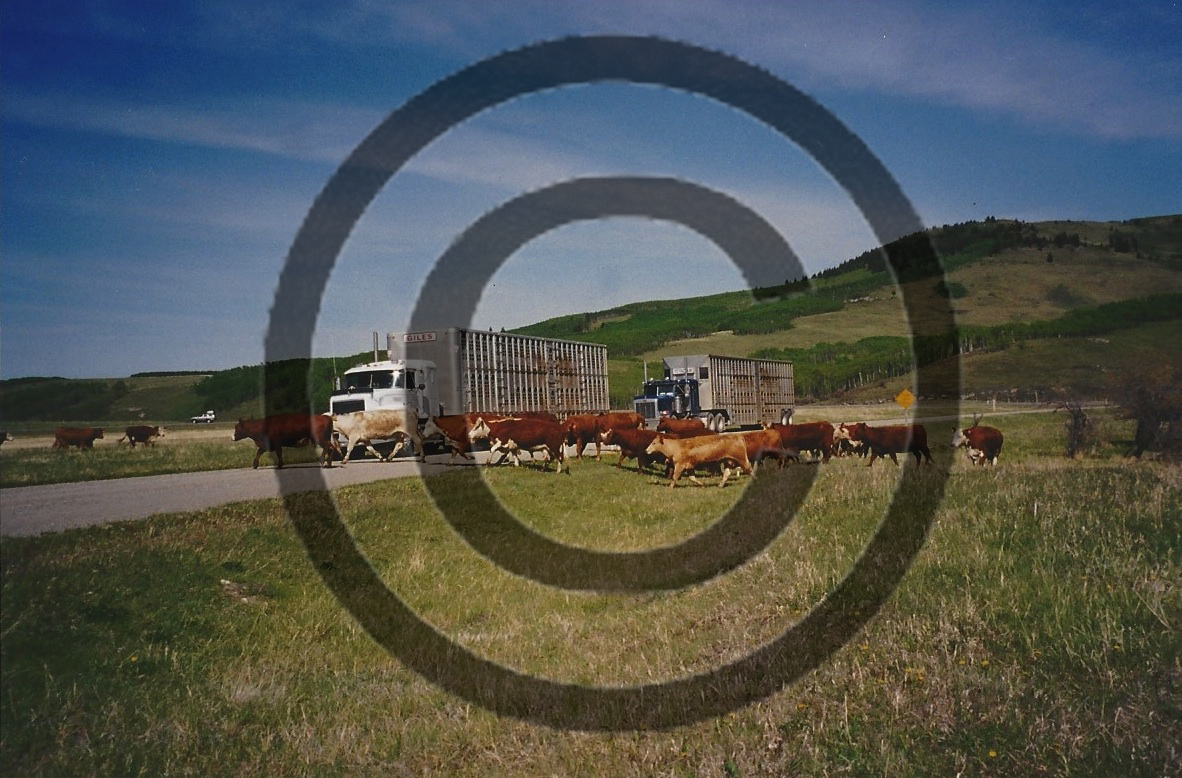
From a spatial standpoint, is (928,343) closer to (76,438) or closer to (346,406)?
(346,406)

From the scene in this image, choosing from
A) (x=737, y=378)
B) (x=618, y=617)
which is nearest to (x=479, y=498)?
(x=618, y=617)

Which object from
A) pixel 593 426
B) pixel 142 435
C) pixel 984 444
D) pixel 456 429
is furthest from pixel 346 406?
pixel 984 444

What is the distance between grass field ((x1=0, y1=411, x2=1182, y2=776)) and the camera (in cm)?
563

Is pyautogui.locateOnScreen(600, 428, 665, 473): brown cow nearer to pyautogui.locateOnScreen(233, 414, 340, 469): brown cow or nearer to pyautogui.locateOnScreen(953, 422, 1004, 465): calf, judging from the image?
pyautogui.locateOnScreen(953, 422, 1004, 465): calf

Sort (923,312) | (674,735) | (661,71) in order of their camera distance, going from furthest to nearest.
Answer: (923,312) < (661,71) < (674,735)

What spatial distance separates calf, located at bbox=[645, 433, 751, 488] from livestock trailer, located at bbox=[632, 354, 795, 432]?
49.6 ft

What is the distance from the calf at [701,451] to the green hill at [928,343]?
7.18 metres

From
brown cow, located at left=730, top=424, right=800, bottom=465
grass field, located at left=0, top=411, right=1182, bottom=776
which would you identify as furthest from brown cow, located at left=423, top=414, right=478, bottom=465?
grass field, located at left=0, top=411, right=1182, bottom=776

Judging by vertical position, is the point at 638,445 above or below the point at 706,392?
below

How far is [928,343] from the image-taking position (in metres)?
90.2

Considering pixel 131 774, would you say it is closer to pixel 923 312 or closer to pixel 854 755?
pixel 854 755

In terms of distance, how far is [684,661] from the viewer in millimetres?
7441

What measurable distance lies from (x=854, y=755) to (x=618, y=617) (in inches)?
159

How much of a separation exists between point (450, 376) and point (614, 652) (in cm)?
2025
